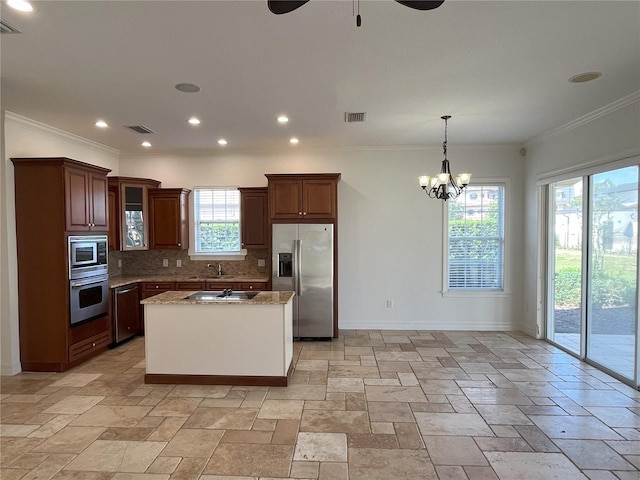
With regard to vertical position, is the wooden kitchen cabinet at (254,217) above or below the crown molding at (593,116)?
below

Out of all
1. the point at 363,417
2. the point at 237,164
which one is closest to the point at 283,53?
the point at 363,417

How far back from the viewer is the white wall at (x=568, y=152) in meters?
3.74

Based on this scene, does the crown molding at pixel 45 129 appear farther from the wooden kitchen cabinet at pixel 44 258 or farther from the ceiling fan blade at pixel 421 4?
the ceiling fan blade at pixel 421 4

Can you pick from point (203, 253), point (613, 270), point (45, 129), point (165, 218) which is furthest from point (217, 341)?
point (613, 270)

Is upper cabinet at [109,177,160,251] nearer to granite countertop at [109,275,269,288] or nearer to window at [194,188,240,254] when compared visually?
granite countertop at [109,275,269,288]

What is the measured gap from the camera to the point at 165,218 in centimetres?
591

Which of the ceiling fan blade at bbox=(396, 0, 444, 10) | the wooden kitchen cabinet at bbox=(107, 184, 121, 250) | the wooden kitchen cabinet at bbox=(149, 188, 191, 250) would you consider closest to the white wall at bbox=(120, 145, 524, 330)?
the wooden kitchen cabinet at bbox=(149, 188, 191, 250)

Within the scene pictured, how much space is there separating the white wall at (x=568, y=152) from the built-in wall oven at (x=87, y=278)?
6.07 meters

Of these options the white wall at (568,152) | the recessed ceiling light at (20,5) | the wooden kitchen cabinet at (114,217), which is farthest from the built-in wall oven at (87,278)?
the white wall at (568,152)

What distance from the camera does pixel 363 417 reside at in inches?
123

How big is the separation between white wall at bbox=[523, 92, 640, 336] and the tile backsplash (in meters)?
4.17

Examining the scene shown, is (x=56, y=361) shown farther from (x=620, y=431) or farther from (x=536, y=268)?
(x=536, y=268)

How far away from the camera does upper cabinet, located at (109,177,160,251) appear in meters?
5.48

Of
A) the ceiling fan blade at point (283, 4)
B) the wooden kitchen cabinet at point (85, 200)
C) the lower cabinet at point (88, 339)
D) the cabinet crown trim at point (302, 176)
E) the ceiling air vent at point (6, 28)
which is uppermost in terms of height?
the ceiling air vent at point (6, 28)
